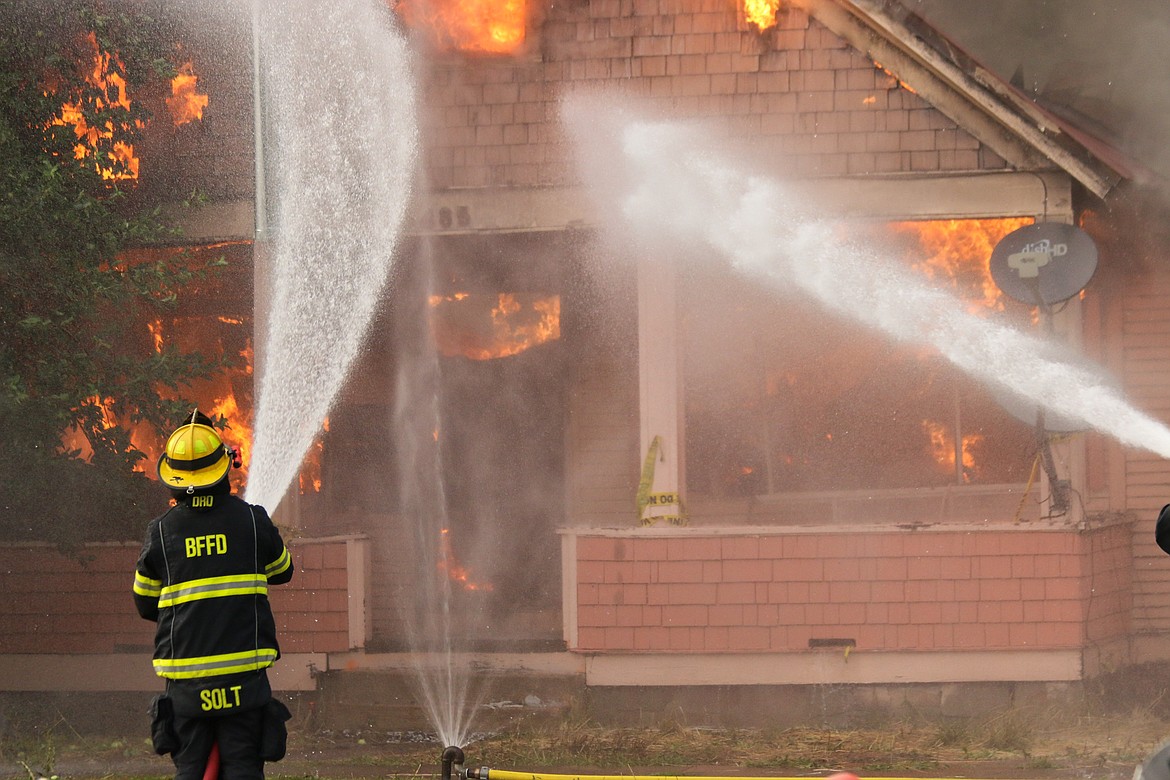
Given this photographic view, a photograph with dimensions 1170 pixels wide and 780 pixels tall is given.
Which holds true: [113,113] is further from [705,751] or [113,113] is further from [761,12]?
[705,751]

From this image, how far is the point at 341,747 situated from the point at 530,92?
5.23m

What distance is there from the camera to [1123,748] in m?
8.71

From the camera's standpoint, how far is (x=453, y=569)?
11.8 m

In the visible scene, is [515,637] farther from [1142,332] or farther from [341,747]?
[1142,332]

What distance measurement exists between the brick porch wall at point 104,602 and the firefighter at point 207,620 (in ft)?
15.0

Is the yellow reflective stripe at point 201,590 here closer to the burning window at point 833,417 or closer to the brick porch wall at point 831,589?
the brick porch wall at point 831,589

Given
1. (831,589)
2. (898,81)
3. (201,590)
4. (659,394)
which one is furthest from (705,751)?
(898,81)

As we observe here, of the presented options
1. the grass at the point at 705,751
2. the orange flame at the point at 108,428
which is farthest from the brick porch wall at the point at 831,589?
the orange flame at the point at 108,428

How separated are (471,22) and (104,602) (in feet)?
17.8

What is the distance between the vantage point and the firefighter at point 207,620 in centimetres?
514

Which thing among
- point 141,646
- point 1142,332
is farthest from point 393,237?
point 1142,332

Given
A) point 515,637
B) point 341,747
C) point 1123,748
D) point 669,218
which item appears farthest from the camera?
point 515,637

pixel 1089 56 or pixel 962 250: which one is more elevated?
pixel 1089 56

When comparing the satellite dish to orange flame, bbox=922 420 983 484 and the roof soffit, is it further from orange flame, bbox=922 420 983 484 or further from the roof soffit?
orange flame, bbox=922 420 983 484
